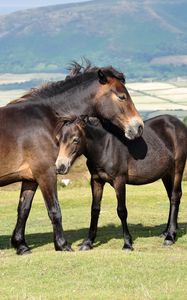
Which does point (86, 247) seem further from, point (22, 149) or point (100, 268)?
point (100, 268)

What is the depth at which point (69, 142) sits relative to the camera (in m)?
13.2

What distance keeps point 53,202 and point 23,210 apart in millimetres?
1047

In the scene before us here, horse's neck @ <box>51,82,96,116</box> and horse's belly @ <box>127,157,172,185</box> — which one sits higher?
horse's neck @ <box>51,82,96,116</box>

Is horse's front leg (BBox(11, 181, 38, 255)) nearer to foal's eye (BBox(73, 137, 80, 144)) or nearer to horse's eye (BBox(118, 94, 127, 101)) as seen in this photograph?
foal's eye (BBox(73, 137, 80, 144))

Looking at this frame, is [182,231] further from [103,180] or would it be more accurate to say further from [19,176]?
→ [19,176]

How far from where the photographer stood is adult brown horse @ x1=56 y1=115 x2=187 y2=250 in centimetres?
1342

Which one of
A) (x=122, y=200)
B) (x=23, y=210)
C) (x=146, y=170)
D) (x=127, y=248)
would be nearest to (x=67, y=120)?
(x=122, y=200)

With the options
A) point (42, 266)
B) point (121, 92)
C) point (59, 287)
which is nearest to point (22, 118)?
point (121, 92)

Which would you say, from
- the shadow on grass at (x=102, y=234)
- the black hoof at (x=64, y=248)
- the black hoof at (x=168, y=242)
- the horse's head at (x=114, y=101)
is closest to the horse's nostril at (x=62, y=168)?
the horse's head at (x=114, y=101)

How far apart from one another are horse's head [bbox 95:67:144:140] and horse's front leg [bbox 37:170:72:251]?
62.2 inches

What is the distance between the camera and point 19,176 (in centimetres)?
1358

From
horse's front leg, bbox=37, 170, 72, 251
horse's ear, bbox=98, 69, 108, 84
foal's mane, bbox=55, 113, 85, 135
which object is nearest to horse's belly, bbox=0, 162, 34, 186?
horse's front leg, bbox=37, 170, 72, 251

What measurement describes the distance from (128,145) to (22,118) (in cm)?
225

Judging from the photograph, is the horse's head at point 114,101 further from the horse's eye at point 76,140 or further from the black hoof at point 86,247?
the black hoof at point 86,247
